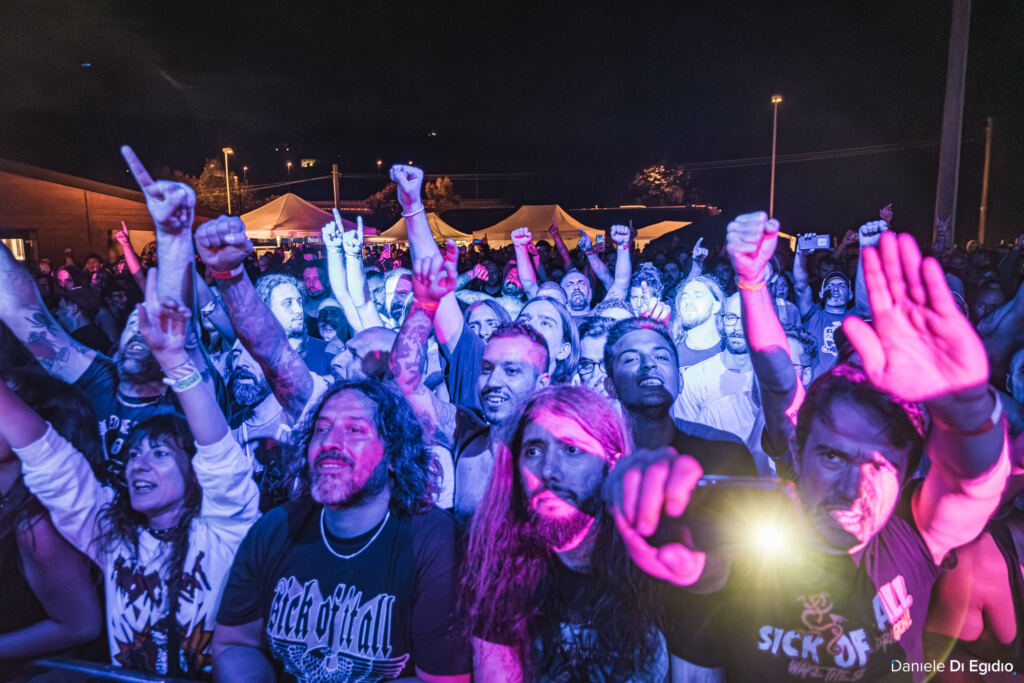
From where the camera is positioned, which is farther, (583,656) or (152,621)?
(152,621)

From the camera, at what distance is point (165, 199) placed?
229cm

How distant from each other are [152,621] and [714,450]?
2.21 metres

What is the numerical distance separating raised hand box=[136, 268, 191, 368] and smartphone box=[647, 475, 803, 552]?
1.74 metres

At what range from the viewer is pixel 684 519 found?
1.64 metres

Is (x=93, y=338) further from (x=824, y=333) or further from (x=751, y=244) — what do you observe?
(x=824, y=333)

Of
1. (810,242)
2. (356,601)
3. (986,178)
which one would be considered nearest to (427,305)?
(356,601)

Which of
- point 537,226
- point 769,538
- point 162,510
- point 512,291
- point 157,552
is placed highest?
point 537,226

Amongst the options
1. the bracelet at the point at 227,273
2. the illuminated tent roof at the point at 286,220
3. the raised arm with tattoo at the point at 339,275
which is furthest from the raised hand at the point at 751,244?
the illuminated tent roof at the point at 286,220

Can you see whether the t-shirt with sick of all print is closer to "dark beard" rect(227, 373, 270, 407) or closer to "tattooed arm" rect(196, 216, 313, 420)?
"tattooed arm" rect(196, 216, 313, 420)

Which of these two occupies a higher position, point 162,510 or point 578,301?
point 578,301

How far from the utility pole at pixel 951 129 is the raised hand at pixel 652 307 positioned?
643 centimetres

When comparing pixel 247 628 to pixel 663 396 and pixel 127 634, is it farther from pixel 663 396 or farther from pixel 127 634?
pixel 663 396

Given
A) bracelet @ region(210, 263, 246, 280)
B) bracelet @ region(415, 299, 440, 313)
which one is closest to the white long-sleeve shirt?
bracelet @ region(210, 263, 246, 280)

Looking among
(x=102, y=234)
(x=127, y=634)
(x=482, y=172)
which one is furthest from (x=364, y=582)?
(x=482, y=172)
